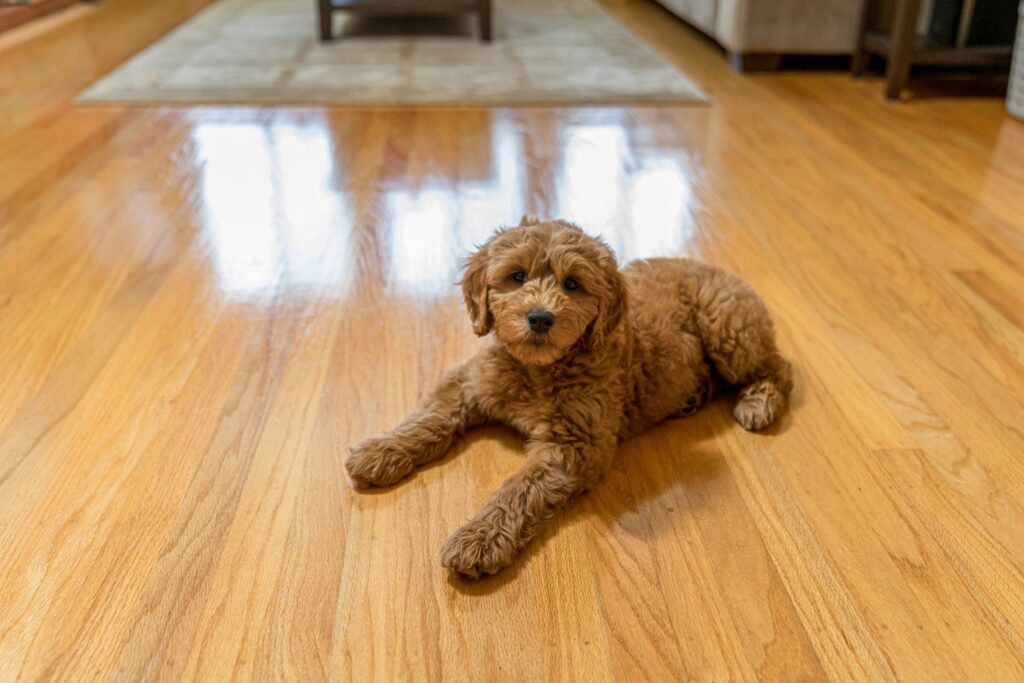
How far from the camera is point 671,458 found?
1.62m

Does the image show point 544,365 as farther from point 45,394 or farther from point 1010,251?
point 1010,251

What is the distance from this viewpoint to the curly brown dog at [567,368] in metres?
1.40

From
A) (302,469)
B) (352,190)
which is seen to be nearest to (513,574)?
(302,469)

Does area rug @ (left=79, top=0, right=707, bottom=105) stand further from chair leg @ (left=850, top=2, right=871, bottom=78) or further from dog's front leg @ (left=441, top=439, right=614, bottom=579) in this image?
dog's front leg @ (left=441, top=439, right=614, bottom=579)

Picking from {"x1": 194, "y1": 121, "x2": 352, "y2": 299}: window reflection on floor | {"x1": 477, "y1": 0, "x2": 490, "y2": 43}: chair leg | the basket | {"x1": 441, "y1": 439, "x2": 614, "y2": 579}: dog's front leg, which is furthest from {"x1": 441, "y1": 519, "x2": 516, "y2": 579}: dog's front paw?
{"x1": 477, "y1": 0, "x2": 490, "y2": 43}: chair leg

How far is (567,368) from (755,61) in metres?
3.55

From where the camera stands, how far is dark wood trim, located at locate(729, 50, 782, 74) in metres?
4.47

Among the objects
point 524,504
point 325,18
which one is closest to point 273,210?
point 524,504

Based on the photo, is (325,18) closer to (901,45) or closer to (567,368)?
(901,45)

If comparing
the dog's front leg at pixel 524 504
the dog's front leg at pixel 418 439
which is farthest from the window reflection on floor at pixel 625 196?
the dog's front leg at pixel 524 504

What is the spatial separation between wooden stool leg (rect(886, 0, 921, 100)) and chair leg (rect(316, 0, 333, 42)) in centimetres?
295

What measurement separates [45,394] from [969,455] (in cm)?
182

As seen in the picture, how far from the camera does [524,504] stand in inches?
54.4

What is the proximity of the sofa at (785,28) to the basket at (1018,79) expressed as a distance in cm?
83
